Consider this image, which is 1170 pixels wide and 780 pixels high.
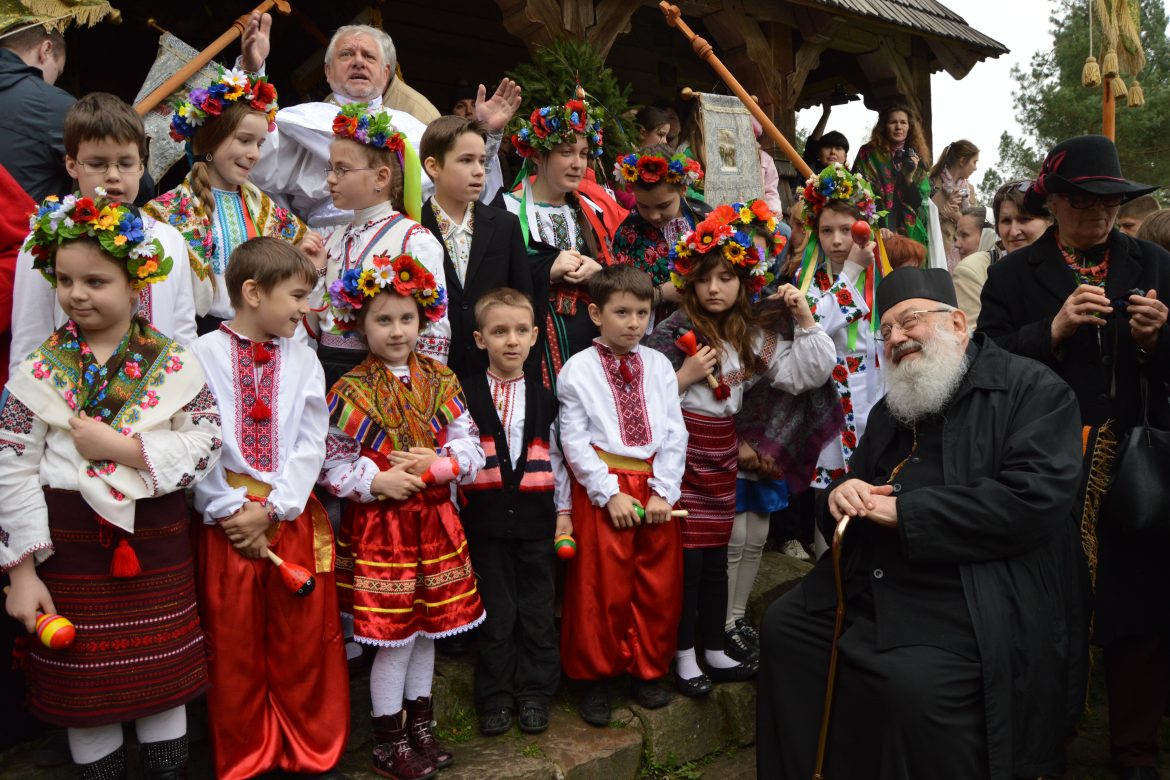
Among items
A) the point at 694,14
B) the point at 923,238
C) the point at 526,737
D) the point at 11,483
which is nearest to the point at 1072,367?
the point at 526,737

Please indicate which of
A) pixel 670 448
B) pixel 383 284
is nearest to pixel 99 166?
pixel 383 284

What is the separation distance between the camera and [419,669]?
3.24 meters

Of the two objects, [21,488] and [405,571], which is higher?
[21,488]

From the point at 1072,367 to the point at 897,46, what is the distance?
6755mm

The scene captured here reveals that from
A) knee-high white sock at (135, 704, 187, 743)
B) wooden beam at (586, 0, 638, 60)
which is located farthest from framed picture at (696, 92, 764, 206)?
knee-high white sock at (135, 704, 187, 743)

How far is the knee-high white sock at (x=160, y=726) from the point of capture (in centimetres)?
272

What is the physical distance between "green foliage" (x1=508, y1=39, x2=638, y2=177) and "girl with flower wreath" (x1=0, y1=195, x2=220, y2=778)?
336 cm

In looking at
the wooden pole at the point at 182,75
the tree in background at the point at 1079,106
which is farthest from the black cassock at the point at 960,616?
the tree in background at the point at 1079,106

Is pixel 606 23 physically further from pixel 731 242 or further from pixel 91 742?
pixel 91 742

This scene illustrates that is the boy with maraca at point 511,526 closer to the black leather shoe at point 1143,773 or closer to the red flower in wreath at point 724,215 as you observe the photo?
the red flower in wreath at point 724,215

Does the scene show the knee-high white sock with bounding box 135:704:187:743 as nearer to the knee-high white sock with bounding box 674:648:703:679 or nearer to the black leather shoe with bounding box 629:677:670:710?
the black leather shoe with bounding box 629:677:670:710

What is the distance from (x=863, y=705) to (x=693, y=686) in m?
1.03

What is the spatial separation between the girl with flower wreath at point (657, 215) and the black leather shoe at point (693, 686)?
5.66ft

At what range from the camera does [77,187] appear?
11.2ft
